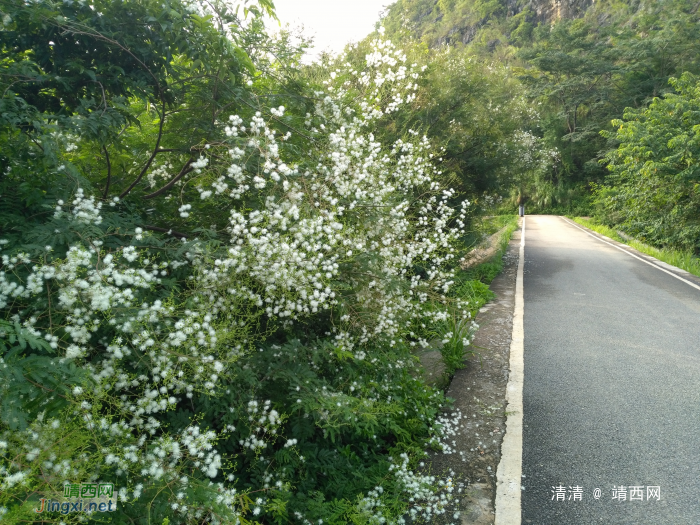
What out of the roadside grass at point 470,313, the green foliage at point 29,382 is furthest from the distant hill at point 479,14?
the green foliage at point 29,382

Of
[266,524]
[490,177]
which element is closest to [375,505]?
[266,524]

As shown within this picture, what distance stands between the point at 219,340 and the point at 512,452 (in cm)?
310

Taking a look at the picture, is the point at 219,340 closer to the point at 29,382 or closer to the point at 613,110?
the point at 29,382

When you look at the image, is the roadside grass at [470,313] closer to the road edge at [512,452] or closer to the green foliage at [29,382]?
the road edge at [512,452]

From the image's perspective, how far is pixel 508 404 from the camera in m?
5.21

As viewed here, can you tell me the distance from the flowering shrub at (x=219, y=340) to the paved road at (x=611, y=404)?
43.5 inches

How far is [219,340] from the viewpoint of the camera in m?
3.00

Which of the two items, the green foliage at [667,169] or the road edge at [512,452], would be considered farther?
the green foliage at [667,169]

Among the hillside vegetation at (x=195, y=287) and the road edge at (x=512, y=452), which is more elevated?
the hillside vegetation at (x=195, y=287)

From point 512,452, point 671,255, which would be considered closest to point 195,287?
point 512,452

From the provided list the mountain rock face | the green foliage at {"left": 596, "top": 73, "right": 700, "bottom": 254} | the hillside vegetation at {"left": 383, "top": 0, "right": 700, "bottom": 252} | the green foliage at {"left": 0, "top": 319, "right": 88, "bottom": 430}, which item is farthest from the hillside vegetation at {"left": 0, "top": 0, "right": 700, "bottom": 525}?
the mountain rock face

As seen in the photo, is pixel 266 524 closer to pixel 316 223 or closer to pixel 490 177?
pixel 316 223

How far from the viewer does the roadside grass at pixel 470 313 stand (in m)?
6.30

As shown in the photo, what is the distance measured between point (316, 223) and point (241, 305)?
913mm
